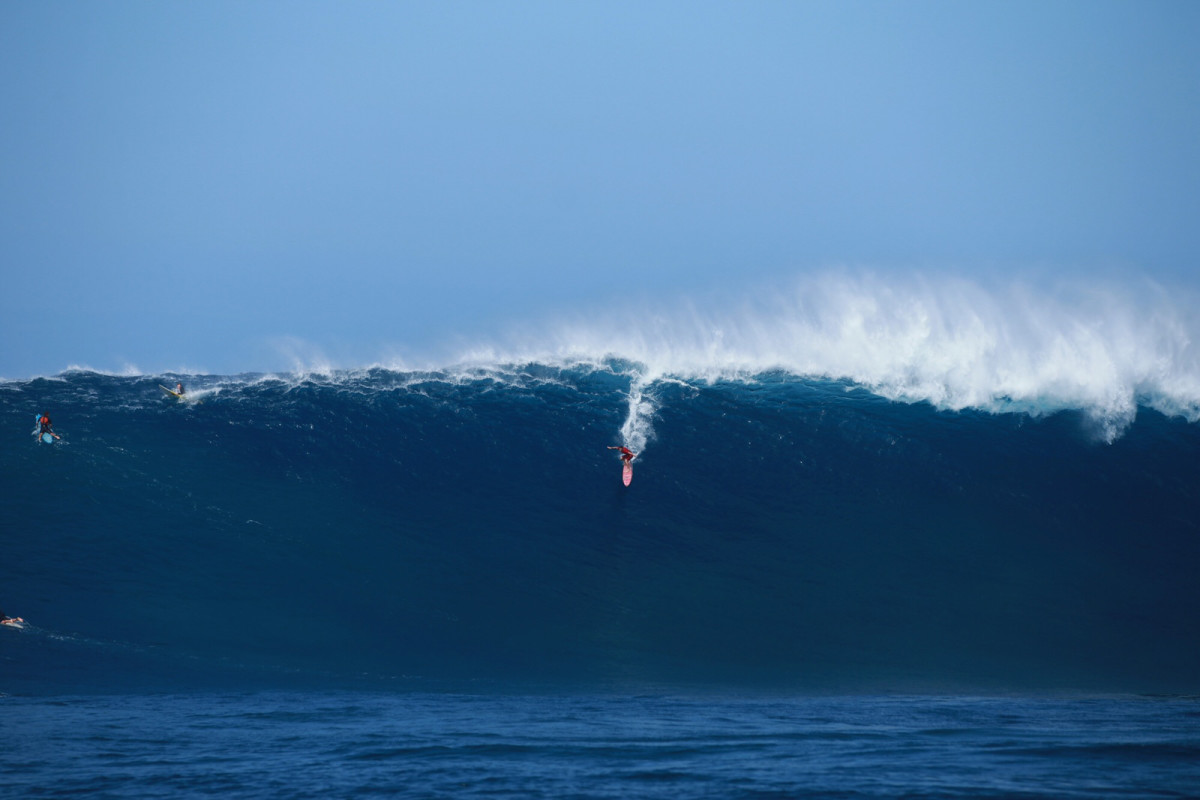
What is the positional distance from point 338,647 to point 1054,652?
10.1 m

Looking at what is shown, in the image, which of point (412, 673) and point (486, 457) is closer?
point (412, 673)

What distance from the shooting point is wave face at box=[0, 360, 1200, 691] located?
492 inches

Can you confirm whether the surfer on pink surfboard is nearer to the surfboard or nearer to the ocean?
the ocean

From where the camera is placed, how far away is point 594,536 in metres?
15.8

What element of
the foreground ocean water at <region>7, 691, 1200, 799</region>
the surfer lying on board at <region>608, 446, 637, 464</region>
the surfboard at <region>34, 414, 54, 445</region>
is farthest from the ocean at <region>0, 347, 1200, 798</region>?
the surfer lying on board at <region>608, 446, 637, 464</region>

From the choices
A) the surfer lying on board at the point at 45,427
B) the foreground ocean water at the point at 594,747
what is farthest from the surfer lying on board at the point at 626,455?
the surfer lying on board at the point at 45,427

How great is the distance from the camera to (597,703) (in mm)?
10547

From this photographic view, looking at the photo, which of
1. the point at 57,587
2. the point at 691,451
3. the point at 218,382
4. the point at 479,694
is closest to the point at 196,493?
the point at 57,587

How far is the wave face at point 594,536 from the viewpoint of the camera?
41.0 feet

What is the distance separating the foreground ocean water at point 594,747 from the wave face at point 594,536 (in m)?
1.53

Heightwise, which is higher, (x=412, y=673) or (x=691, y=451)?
(x=691, y=451)

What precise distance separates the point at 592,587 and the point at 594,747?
6190 mm

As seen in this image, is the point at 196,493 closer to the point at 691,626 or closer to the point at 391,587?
the point at 391,587

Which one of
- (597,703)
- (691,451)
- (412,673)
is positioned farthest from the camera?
(691,451)
